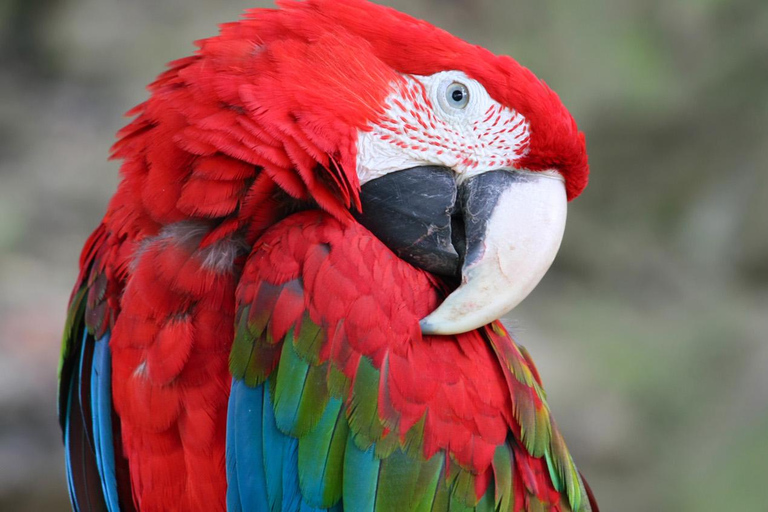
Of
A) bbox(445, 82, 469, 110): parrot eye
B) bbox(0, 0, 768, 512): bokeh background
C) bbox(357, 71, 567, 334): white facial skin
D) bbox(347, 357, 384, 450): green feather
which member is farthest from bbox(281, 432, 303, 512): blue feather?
bbox(0, 0, 768, 512): bokeh background

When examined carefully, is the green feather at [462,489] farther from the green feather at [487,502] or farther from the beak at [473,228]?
the beak at [473,228]

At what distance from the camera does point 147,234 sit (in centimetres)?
128

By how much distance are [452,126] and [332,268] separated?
1.19 ft

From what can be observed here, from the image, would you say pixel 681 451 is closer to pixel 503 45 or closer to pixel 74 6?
pixel 503 45

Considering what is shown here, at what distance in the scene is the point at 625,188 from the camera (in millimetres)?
3857

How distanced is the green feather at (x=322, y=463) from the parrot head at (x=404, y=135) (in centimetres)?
24

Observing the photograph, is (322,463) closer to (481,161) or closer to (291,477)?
(291,477)

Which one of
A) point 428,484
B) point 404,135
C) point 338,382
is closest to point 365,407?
point 338,382

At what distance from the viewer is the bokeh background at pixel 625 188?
131 inches

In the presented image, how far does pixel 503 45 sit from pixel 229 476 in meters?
3.18

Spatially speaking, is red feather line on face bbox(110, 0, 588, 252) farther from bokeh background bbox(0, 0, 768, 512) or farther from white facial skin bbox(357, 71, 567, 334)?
bokeh background bbox(0, 0, 768, 512)

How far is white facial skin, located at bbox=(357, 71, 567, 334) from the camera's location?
1.24 metres

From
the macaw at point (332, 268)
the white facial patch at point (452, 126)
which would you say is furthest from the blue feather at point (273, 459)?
the white facial patch at point (452, 126)

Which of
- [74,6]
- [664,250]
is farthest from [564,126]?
[74,6]
